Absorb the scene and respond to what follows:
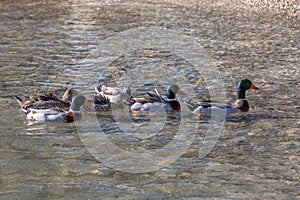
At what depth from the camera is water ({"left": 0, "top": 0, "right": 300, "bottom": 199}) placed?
826cm

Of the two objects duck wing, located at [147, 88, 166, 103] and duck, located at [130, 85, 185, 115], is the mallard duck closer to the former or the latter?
duck, located at [130, 85, 185, 115]

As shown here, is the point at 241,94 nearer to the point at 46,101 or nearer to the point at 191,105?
the point at 191,105

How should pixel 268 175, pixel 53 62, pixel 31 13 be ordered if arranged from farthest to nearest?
pixel 31 13
pixel 53 62
pixel 268 175

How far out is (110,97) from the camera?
12.1 meters

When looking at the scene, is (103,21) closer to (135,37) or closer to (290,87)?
(135,37)

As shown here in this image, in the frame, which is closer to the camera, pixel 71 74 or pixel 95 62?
pixel 71 74

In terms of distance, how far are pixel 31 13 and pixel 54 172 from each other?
1535 cm

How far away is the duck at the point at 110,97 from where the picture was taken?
1165 centimetres

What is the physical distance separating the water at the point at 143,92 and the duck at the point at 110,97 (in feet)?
0.96

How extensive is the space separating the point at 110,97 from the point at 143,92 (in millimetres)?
1028

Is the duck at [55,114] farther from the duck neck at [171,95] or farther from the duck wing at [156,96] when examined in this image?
the duck neck at [171,95]

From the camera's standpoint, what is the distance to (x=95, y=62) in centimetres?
1546

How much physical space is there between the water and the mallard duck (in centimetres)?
22

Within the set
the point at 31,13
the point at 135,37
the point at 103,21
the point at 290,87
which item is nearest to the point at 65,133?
the point at 290,87
